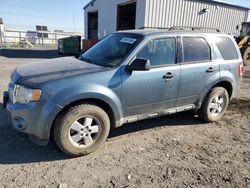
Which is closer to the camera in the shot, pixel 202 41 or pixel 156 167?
pixel 156 167

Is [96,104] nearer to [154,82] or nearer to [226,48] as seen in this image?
[154,82]

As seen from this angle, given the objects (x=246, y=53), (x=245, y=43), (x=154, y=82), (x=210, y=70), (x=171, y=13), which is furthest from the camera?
(x=245, y=43)

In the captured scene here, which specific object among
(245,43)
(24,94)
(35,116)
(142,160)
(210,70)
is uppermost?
(245,43)

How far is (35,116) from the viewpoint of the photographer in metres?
3.03

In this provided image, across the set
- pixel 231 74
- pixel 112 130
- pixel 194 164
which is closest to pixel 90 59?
pixel 112 130

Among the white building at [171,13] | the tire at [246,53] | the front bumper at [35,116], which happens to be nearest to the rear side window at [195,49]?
the front bumper at [35,116]

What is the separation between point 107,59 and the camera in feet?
12.5

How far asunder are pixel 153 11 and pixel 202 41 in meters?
10.8

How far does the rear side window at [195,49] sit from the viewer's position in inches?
164

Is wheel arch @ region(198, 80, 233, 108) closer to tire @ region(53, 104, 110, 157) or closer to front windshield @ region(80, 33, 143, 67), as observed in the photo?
front windshield @ region(80, 33, 143, 67)

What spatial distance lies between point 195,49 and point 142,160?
2.29 m

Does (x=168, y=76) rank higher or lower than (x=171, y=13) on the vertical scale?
lower

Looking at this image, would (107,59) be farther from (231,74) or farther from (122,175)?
(231,74)

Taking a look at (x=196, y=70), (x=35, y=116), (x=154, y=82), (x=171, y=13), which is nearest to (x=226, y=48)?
(x=196, y=70)
